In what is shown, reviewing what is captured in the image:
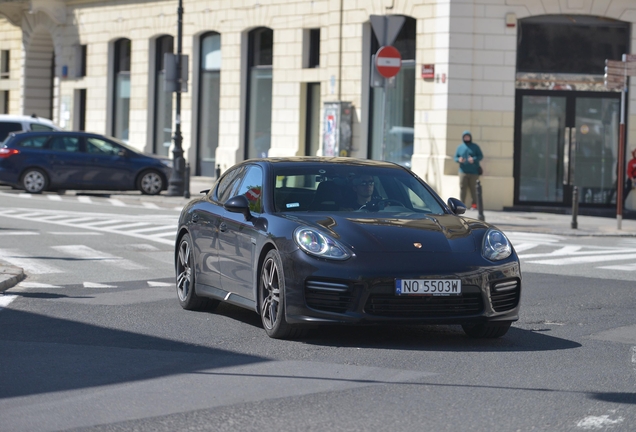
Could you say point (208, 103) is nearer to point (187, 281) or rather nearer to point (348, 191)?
point (187, 281)

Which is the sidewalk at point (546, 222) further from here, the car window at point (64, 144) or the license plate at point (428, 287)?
the license plate at point (428, 287)

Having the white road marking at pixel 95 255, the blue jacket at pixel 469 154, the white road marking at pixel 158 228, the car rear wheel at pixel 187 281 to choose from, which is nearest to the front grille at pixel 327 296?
the car rear wheel at pixel 187 281

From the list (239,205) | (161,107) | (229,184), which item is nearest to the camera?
(239,205)

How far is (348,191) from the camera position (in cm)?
947

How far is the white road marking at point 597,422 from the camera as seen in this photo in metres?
5.93

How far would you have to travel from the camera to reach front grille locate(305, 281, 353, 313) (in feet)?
27.3

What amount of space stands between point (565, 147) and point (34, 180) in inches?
485

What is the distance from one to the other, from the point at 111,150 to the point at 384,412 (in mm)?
23399

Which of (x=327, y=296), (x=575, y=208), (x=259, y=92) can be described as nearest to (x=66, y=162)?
(x=259, y=92)

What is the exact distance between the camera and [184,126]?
35.9 metres

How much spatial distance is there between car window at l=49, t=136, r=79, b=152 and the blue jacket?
920 centimetres

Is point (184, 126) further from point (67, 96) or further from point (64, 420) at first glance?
point (64, 420)

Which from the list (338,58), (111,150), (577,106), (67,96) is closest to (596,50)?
(577,106)

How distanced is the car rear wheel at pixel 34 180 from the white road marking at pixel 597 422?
2391 cm
